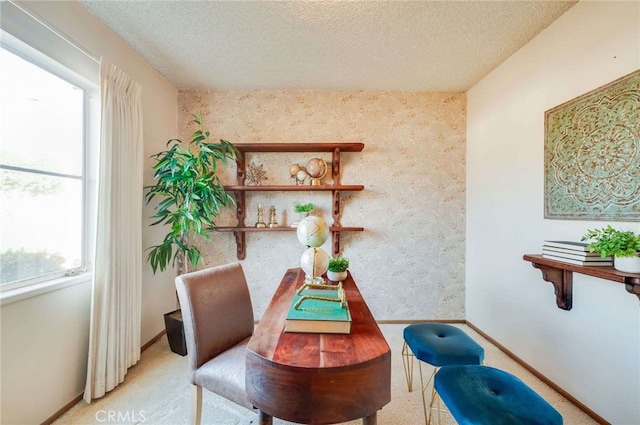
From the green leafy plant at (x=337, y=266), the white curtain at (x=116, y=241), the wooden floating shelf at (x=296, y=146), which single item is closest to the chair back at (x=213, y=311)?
the green leafy plant at (x=337, y=266)

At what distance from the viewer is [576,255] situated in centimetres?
146

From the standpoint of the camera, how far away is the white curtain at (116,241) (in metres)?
1.71

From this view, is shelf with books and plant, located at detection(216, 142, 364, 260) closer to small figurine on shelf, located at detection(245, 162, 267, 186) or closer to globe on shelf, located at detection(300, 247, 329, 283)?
small figurine on shelf, located at detection(245, 162, 267, 186)

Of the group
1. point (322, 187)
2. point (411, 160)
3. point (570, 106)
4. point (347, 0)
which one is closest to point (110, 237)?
point (322, 187)

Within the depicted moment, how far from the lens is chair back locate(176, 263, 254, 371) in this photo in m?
1.29

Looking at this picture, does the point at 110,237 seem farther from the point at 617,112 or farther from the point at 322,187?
the point at 617,112

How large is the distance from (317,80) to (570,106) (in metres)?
2.07

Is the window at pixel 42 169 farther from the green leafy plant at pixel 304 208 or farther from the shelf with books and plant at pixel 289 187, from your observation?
the green leafy plant at pixel 304 208

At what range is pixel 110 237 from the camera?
1782mm

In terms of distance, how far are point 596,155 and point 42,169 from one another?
339cm

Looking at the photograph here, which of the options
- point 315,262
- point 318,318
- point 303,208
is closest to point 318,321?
point 318,318

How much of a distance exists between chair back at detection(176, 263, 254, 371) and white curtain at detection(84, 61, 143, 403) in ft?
2.76

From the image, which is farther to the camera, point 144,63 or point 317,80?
point 317,80

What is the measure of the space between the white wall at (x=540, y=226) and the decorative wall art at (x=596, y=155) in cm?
7
